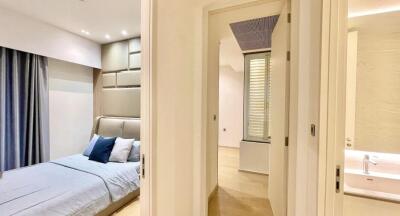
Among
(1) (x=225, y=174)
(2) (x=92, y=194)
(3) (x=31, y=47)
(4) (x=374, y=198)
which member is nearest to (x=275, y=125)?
(4) (x=374, y=198)

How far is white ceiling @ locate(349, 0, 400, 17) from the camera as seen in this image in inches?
59.1

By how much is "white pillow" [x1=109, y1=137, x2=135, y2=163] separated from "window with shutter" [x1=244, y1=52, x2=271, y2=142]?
2.20 meters

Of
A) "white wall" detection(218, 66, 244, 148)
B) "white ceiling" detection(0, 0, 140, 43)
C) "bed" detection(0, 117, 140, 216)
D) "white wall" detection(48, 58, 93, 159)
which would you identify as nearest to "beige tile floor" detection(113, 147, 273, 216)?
"bed" detection(0, 117, 140, 216)

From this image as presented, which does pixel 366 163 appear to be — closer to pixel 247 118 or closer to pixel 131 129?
pixel 247 118

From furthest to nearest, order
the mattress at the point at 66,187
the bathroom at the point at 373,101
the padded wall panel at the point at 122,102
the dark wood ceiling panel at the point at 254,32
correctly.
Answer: the padded wall panel at the point at 122,102
the dark wood ceiling panel at the point at 254,32
the mattress at the point at 66,187
the bathroom at the point at 373,101

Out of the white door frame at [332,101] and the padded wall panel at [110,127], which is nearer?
the white door frame at [332,101]

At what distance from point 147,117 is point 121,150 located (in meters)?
2.10

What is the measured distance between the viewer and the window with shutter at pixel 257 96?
3520mm

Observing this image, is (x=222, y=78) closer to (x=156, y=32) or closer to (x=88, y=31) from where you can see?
(x=88, y=31)

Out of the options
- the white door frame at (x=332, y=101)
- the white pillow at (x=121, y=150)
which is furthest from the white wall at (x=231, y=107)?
the white door frame at (x=332, y=101)

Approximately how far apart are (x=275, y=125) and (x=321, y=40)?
1.23 m

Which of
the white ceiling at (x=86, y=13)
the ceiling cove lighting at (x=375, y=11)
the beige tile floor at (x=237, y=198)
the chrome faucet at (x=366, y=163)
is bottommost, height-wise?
the beige tile floor at (x=237, y=198)

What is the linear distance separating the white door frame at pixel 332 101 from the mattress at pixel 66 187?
2148 mm

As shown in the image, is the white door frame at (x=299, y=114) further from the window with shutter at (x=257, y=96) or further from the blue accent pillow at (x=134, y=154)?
the window with shutter at (x=257, y=96)
